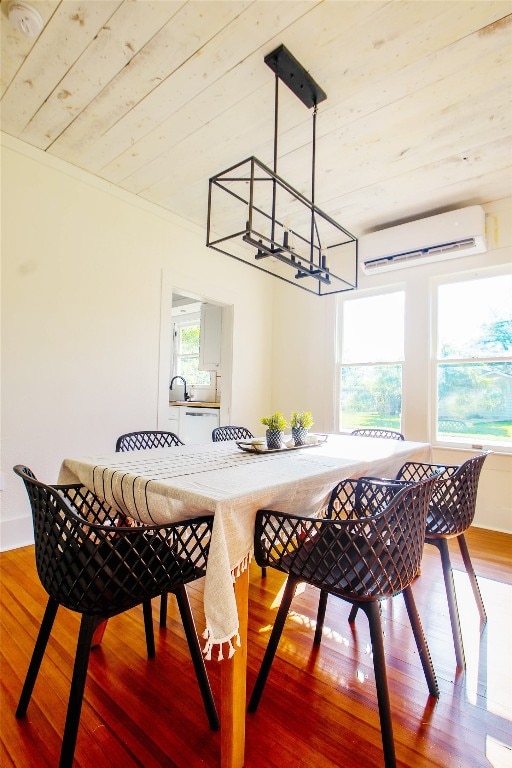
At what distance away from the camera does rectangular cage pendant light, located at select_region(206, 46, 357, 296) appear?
1924 millimetres

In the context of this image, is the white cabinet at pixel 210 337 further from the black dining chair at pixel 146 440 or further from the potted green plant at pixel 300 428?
the potted green plant at pixel 300 428

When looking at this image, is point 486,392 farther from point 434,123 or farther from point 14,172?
point 14,172

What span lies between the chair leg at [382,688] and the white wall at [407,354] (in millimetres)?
2617

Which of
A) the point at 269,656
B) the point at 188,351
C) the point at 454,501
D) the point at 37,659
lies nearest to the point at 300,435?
the point at 454,501

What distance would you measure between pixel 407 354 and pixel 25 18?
3465 mm

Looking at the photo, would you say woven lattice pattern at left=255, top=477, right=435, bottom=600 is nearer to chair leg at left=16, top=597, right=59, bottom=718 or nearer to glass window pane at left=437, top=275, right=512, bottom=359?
chair leg at left=16, top=597, right=59, bottom=718

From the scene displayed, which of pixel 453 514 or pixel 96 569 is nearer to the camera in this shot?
pixel 96 569

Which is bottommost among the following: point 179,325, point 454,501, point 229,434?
point 454,501

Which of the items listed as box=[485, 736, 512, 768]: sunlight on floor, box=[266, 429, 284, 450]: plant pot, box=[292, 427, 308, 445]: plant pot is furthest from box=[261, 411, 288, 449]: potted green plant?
box=[485, 736, 512, 768]: sunlight on floor

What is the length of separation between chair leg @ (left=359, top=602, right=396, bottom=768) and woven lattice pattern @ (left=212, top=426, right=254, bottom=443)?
171 centimetres

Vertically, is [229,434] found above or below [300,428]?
below

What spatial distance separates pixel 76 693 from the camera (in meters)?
1.07

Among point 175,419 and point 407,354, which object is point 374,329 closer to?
point 407,354

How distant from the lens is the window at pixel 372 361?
3.87m
